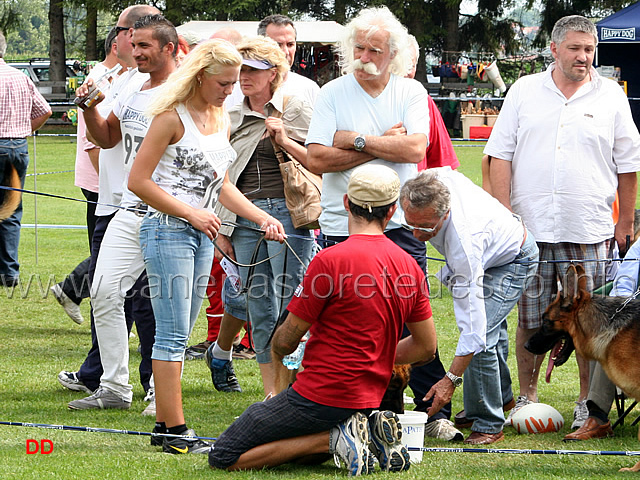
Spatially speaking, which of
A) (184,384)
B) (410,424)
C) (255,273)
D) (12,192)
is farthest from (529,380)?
(12,192)

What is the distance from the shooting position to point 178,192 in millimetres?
4289

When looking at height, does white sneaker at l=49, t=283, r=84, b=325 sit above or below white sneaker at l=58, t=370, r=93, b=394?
above

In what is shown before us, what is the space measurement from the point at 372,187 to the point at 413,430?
1249 mm

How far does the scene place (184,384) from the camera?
5.93 metres

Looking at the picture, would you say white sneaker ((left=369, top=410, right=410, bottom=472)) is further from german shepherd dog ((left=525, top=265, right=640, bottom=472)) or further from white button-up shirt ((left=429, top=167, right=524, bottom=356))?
german shepherd dog ((left=525, top=265, right=640, bottom=472))

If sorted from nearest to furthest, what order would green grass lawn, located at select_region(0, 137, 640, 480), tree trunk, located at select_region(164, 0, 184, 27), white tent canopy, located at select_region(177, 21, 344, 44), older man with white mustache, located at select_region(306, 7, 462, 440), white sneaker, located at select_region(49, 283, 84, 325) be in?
green grass lawn, located at select_region(0, 137, 640, 480) < older man with white mustache, located at select_region(306, 7, 462, 440) < white sneaker, located at select_region(49, 283, 84, 325) < white tent canopy, located at select_region(177, 21, 344, 44) < tree trunk, located at select_region(164, 0, 184, 27)

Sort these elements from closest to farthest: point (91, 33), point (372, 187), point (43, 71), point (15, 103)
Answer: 1. point (372, 187)
2. point (15, 103)
3. point (91, 33)
4. point (43, 71)

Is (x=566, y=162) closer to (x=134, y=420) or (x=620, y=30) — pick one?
(x=134, y=420)

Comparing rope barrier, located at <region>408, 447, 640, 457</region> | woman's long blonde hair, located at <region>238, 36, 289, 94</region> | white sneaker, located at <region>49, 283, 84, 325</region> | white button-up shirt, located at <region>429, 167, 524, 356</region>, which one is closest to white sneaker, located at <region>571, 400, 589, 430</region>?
rope barrier, located at <region>408, 447, 640, 457</region>

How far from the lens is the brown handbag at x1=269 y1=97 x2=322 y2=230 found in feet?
16.8

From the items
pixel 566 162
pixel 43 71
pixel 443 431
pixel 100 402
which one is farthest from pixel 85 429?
pixel 43 71

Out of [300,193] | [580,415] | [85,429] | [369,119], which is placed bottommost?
[580,415]

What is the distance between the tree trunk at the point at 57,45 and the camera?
118 feet

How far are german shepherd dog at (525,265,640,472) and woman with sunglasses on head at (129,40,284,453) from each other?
1939 millimetres
